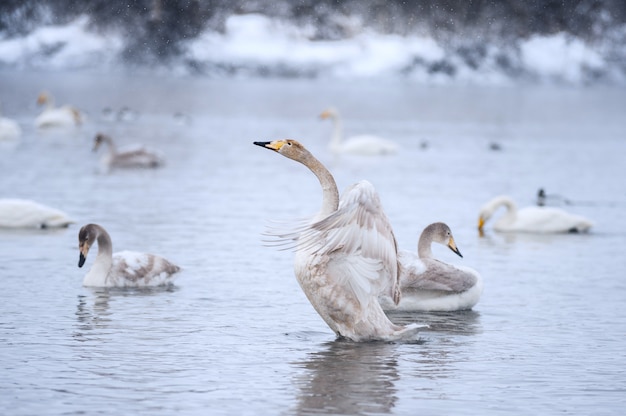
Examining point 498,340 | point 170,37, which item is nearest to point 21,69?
point 170,37

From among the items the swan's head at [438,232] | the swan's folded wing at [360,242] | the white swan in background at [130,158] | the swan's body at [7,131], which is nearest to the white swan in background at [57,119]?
the swan's body at [7,131]

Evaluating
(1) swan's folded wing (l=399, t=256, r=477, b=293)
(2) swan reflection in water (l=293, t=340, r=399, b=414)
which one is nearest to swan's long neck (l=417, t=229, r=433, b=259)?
(1) swan's folded wing (l=399, t=256, r=477, b=293)

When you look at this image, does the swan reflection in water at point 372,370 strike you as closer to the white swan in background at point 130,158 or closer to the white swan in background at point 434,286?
the white swan in background at point 434,286

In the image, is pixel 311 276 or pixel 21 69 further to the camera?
pixel 21 69

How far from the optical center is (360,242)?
980 cm

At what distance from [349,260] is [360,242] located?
1.34ft

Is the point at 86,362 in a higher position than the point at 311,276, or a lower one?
lower

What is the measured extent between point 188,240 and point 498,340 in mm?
6029

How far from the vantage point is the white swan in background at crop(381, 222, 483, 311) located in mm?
11906

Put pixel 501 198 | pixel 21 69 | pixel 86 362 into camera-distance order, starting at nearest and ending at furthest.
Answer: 1. pixel 86 362
2. pixel 501 198
3. pixel 21 69

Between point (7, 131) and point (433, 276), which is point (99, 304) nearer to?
point (433, 276)

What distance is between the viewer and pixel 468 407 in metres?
8.75

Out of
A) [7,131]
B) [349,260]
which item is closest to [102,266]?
[349,260]

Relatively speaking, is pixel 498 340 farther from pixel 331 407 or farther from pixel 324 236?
pixel 331 407
